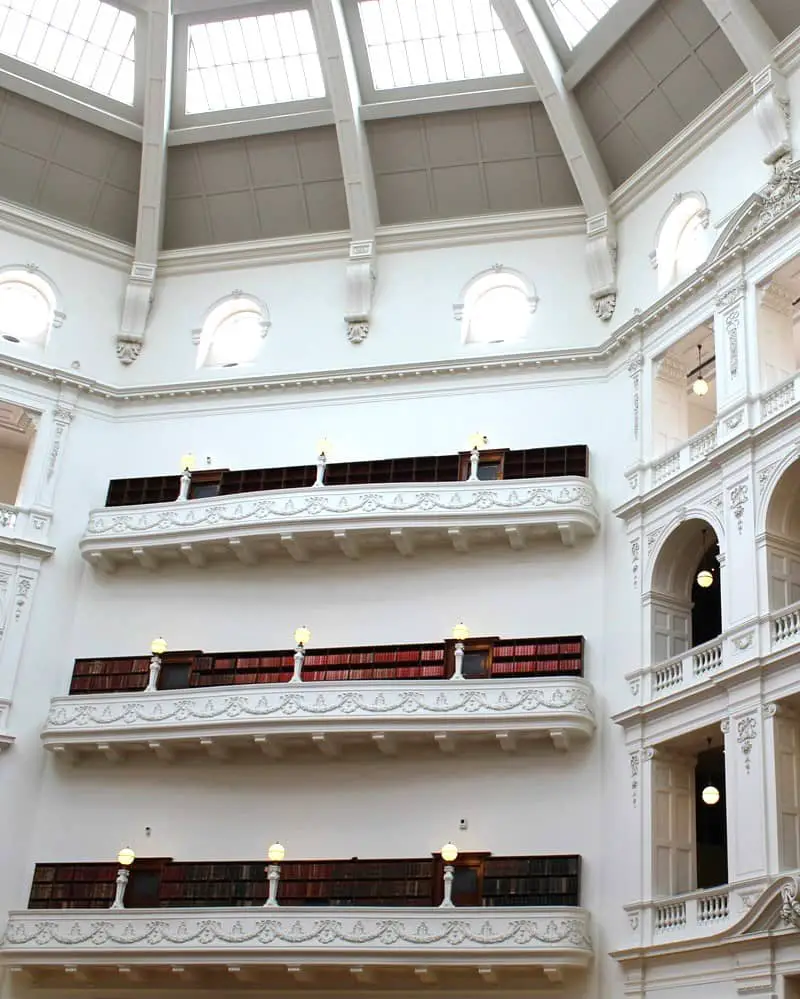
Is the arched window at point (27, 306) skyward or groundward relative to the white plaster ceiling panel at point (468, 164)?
groundward

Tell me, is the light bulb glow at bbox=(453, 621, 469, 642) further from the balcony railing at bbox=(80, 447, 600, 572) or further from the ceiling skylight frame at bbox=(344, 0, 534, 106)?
the ceiling skylight frame at bbox=(344, 0, 534, 106)

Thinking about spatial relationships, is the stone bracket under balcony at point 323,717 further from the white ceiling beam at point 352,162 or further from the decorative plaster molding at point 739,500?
the white ceiling beam at point 352,162

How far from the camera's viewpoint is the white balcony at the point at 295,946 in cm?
1834

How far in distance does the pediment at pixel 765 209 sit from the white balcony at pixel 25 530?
532 inches

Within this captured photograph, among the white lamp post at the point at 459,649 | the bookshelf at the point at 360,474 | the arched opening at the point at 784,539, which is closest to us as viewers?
the arched opening at the point at 784,539

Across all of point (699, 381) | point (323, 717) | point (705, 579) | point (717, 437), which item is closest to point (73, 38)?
point (699, 381)

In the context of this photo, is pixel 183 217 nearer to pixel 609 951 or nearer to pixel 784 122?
pixel 784 122

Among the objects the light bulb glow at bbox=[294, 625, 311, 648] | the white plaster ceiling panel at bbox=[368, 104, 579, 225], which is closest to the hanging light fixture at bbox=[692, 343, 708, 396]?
the white plaster ceiling panel at bbox=[368, 104, 579, 225]

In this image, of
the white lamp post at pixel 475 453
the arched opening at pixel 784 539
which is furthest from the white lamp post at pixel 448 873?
the white lamp post at pixel 475 453

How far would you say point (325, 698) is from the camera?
828 inches

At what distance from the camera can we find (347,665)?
2189 cm

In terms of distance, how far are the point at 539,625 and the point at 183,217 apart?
12.4m

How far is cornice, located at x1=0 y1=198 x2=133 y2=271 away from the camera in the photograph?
26.2m

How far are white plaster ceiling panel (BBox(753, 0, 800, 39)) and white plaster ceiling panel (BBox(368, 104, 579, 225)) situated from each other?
5.07 metres
